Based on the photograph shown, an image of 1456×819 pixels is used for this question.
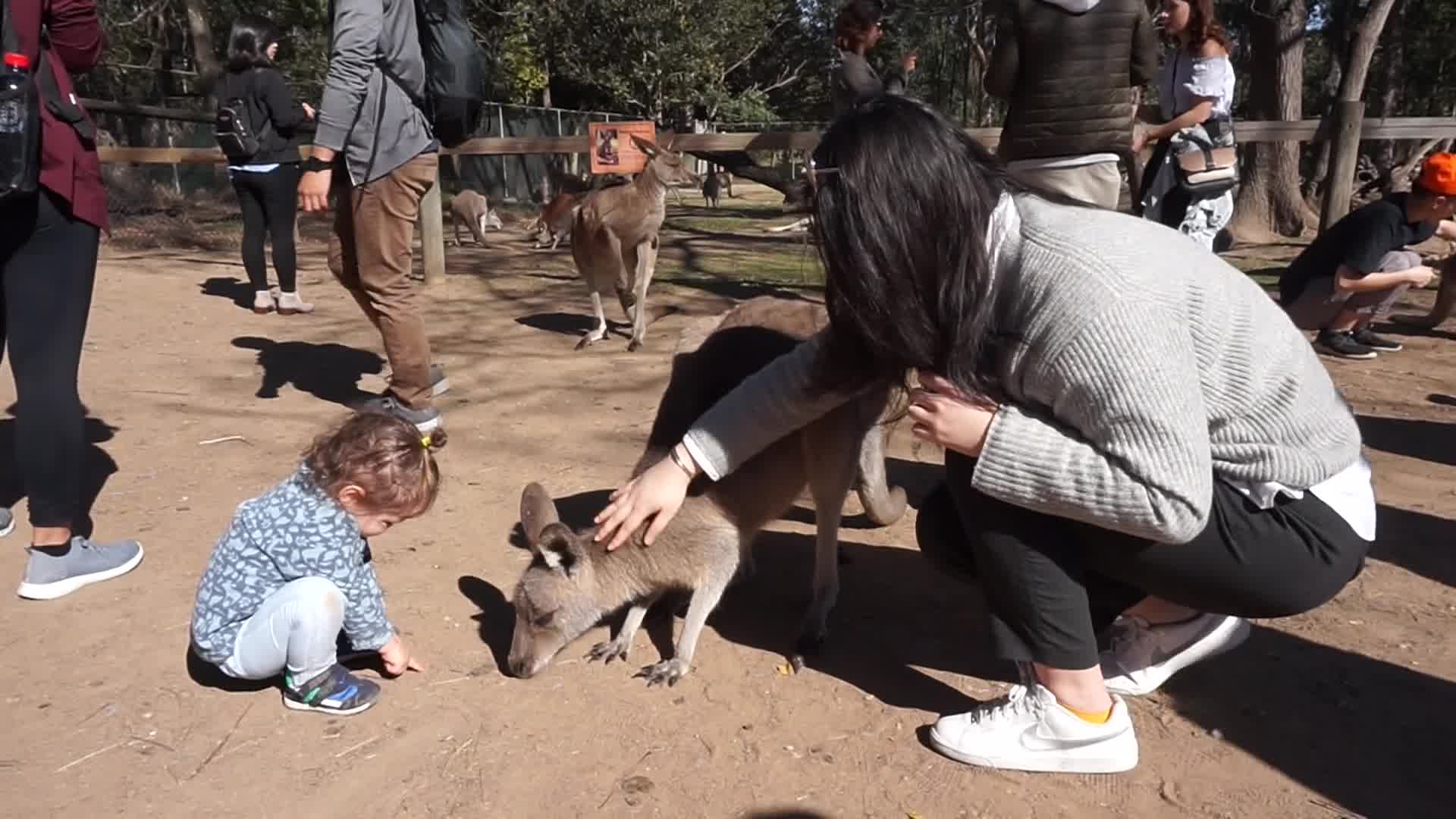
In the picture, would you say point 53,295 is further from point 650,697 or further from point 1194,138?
point 1194,138

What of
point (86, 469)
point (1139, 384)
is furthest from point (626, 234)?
point (1139, 384)

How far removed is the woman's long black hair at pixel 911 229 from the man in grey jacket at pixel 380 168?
2360 millimetres

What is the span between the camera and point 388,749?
232 cm

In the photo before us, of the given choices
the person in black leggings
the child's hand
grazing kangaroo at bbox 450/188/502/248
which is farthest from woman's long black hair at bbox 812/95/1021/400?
grazing kangaroo at bbox 450/188/502/248

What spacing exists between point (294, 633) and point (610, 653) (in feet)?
2.71

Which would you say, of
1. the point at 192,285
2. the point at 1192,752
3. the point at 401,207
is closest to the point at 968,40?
the point at 192,285

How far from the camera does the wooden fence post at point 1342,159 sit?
7000mm

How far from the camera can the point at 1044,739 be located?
7.04 ft

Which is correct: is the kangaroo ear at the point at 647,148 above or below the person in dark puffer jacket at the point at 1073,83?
below

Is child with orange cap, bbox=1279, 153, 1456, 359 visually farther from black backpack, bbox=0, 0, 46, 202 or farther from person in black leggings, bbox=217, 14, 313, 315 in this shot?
person in black leggings, bbox=217, 14, 313, 315

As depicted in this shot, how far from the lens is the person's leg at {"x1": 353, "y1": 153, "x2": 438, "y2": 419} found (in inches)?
157

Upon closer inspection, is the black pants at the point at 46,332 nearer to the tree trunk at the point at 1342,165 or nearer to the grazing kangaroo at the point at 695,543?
the grazing kangaroo at the point at 695,543

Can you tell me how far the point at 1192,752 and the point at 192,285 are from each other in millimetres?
7477

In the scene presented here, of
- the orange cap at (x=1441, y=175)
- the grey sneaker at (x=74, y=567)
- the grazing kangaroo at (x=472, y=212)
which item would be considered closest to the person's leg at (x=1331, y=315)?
the orange cap at (x=1441, y=175)
